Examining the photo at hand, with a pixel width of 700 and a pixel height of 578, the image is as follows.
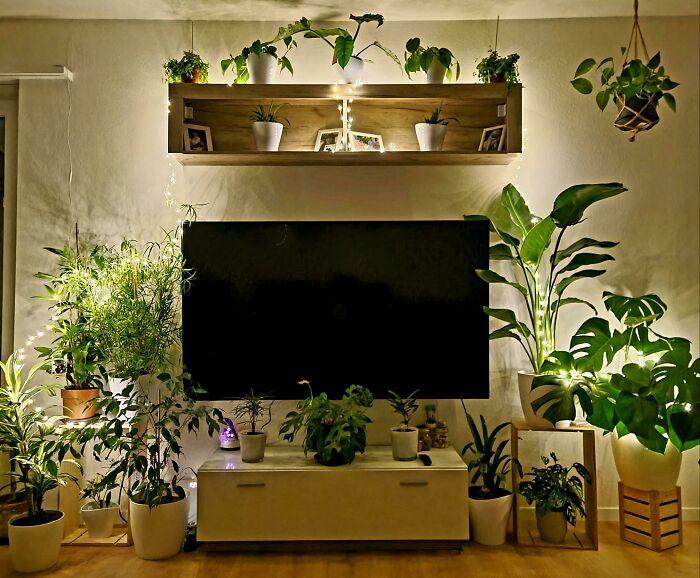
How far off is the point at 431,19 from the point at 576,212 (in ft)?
4.30

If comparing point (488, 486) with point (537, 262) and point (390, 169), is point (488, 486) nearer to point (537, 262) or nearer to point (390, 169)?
point (537, 262)

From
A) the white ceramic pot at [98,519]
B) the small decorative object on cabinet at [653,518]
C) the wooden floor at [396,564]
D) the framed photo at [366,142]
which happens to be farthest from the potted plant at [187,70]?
the small decorative object on cabinet at [653,518]

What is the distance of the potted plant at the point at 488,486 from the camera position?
3186 millimetres

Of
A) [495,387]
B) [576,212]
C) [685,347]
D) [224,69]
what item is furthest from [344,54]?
[685,347]

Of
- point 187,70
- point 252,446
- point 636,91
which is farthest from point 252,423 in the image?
point 636,91

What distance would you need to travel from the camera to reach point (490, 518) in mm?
3188

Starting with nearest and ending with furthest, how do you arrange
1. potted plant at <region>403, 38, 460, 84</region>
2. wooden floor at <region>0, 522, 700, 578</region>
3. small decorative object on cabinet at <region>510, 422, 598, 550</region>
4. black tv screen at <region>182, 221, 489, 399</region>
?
wooden floor at <region>0, 522, 700, 578</region> < small decorative object on cabinet at <region>510, 422, 598, 550</region> < potted plant at <region>403, 38, 460, 84</region> < black tv screen at <region>182, 221, 489, 399</region>

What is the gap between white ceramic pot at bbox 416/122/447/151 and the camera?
3363mm

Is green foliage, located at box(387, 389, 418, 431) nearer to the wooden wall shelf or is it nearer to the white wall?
the white wall

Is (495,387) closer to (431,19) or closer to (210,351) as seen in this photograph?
(210,351)

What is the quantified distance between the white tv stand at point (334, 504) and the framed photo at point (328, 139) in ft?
5.24

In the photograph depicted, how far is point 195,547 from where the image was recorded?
3.18 m

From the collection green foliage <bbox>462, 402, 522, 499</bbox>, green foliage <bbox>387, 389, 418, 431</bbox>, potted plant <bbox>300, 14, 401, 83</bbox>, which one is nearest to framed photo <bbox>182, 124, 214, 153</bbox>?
potted plant <bbox>300, 14, 401, 83</bbox>

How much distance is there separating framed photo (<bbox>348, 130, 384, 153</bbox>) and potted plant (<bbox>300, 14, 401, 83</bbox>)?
28 cm
